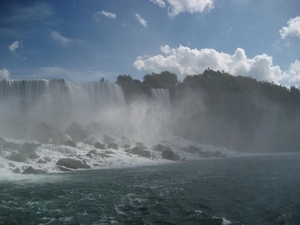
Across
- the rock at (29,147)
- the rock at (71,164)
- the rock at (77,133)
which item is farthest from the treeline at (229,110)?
the rock at (71,164)

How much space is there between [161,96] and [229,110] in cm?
1618

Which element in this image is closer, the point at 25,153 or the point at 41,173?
the point at 41,173

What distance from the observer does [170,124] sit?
5022 centimetres

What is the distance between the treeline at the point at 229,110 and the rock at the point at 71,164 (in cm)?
2622

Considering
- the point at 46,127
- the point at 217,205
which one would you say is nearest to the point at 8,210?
the point at 217,205

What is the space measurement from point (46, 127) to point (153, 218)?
2559cm

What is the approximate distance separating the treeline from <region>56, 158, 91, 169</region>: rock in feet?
86.0

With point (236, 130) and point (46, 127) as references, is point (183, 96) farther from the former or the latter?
point (46, 127)

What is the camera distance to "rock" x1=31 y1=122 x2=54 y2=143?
91.0 feet

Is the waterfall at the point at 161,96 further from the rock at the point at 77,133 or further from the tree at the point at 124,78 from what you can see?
the rock at the point at 77,133

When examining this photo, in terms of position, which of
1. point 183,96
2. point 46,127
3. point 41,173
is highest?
point 183,96

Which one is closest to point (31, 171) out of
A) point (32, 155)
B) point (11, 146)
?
point (32, 155)

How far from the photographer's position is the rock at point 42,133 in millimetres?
27723

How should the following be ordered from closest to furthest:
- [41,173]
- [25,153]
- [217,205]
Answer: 1. [217,205]
2. [41,173]
3. [25,153]
